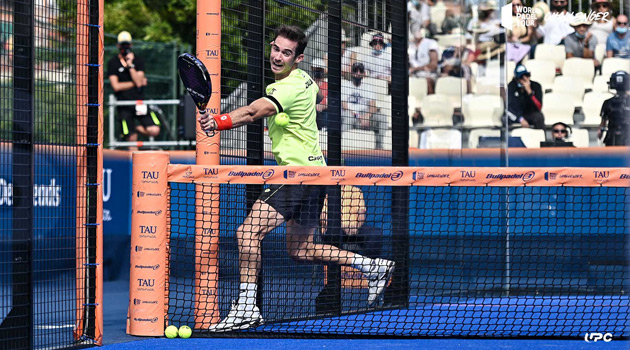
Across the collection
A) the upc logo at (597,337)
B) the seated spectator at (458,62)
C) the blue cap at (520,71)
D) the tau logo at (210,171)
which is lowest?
the upc logo at (597,337)

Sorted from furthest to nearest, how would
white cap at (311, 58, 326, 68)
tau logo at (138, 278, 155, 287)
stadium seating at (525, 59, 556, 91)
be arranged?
stadium seating at (525, 59, 556, 91), white cap at (311, 58, 326, 68), tau logo at (138, 278, 155, 287)

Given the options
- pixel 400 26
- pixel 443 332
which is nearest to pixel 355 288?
pixel 443 332

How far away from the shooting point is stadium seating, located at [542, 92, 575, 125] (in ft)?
39.4

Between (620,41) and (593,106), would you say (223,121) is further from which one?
(620,41)

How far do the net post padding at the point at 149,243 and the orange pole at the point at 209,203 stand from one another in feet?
1.19

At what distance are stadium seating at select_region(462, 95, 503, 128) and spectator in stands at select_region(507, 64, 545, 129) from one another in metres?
0.14

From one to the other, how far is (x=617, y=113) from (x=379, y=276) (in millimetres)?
4685

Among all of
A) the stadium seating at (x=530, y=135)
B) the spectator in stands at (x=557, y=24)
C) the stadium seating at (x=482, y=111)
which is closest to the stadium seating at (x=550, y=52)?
the spectator in stands at (x=557, y=24)

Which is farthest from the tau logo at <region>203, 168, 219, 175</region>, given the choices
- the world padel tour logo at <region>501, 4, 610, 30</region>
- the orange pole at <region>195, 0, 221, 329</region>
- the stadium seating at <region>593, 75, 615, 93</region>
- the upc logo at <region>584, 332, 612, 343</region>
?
the stadium seating at <region>593, 75, 615, 93</region>

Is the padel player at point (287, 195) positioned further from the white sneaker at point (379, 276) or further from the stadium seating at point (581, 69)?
the stadium seating at point (581, 69)

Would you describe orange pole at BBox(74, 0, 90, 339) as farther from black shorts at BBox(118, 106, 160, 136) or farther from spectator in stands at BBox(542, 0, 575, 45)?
black shorts at BBox(118, 106, 160, 136)

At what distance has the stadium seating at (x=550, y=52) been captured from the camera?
12.1 metres

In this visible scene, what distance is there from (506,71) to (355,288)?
4027mm

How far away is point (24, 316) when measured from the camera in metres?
6.57
